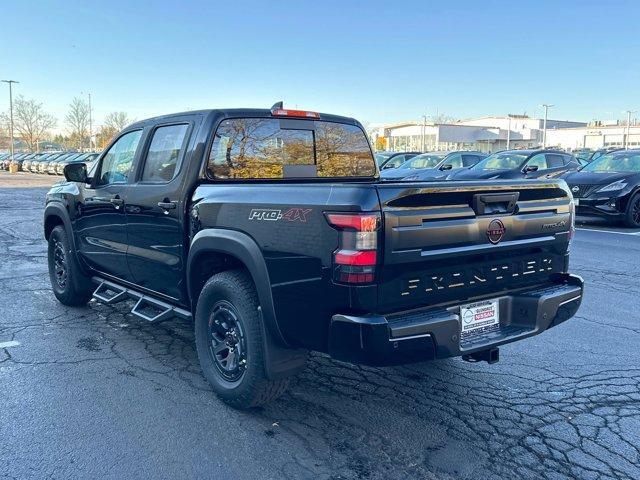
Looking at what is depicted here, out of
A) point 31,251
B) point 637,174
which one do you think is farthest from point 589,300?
point 31,251

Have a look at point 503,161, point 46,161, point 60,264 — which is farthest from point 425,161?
point 46,161

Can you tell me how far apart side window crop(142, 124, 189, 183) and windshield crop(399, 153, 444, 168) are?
49.4 feet

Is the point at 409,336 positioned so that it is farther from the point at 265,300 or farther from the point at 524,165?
the point at 524,165

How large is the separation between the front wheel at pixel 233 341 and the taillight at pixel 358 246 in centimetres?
80

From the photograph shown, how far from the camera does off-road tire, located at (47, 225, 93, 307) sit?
582 cm

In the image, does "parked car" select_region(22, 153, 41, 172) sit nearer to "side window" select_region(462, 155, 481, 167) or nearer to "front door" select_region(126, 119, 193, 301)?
"side window" select_region(462, 155, 481, 167)

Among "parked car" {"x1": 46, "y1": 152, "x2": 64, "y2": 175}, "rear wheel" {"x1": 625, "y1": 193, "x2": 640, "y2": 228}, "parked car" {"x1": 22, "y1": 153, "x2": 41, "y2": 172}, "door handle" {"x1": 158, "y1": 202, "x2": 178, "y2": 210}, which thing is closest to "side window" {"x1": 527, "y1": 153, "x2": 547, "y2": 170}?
"rear wheel" {"x1": 625, "y1": 193, "x2": 640, "y2": 228}

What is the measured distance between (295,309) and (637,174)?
38.5 ft

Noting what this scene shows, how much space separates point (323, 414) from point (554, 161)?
45.0ft

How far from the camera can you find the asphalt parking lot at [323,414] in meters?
3.05

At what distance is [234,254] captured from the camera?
3.50 metres

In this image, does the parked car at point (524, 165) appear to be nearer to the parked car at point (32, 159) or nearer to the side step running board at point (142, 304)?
the side step running board at point (142, 304)

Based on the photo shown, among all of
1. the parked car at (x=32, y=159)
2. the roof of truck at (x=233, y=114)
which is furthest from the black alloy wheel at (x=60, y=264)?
the parked car at (x=32, y=159)

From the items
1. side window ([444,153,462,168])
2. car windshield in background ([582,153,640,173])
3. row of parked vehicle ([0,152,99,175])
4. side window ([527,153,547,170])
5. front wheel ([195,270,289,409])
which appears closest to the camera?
front wheel ([195,270,289,409])
